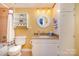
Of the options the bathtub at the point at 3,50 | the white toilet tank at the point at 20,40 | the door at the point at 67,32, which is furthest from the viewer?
the white toilet tank at the point at 20,40

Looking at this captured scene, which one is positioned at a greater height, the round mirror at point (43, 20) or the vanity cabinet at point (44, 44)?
the round mirror at point (43, 20)

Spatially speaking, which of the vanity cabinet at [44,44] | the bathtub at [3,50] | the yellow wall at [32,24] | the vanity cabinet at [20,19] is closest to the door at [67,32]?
the vanity cabinet at [44,44]

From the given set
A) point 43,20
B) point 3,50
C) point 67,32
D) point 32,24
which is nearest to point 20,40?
point 32,24

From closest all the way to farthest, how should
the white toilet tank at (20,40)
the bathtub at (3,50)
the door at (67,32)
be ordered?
the bathtub at (3,50) < the door at (67,32) < the white toilet tank at (20,40)

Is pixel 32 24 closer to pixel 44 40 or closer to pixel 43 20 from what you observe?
pixel 43 20

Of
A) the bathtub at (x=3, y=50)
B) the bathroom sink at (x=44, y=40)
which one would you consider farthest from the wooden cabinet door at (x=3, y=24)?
the bathroom sink at (x=44, y=40)

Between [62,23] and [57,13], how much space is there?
0.33 metres

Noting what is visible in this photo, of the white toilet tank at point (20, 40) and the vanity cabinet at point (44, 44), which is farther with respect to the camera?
the vanity cabinet at point (44, 44)

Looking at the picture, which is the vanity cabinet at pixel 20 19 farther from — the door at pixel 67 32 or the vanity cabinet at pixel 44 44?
the door at pixel 67 32

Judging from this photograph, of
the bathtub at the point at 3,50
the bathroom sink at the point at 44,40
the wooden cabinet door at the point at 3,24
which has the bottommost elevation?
the bathtub at the point at 3,50

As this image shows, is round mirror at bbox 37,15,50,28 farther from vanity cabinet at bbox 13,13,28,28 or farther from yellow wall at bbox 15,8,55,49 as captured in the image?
vanity cabinet at bbox 13,13,28,28

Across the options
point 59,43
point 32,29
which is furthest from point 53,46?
point 32,29

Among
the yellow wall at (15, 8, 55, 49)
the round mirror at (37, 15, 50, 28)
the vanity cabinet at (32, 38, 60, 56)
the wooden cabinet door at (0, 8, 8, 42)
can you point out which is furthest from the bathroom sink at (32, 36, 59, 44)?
the wooden cabinet door at (0, 8, 8, 42)

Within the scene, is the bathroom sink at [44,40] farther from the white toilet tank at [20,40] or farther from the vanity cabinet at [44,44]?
the white toilet tank at [20,40]
